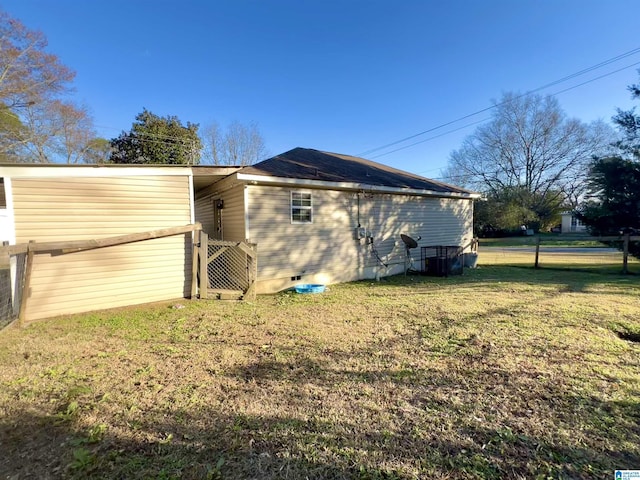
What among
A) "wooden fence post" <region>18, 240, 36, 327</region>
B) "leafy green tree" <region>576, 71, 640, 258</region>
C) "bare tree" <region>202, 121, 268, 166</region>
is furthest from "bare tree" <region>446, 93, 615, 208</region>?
"wooden fence post" <region>18, 240, 36, 327</region>

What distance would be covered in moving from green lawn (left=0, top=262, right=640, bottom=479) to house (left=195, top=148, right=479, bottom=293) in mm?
2749

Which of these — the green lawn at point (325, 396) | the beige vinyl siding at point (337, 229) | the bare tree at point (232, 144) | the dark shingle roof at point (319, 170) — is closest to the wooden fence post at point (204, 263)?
the beige vinyl siding at point (337, 229)

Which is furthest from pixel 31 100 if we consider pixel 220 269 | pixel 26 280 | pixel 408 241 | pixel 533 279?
pixel 533 279

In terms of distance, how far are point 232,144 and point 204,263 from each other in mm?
21396

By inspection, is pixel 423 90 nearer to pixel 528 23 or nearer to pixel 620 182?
pixel 528 23

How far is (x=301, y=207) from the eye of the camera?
8062 millimetres

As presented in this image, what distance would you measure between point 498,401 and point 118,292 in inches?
260

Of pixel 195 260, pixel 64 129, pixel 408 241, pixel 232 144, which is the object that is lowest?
pixel 195 260

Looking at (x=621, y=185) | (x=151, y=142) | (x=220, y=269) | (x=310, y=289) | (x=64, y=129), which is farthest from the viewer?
(x=151, y=142)

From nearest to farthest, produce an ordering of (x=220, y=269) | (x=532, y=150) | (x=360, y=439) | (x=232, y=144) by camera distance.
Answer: (x=360, y=439) → (x=220, y=269) → (x=232, y=144) → (x=532, y=150)

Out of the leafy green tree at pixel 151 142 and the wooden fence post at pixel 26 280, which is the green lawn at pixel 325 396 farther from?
the leafy green tree at pixel 151 142

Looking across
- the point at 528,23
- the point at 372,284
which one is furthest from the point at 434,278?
the point at 528,23

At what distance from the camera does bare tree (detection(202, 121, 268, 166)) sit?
82.1 feet

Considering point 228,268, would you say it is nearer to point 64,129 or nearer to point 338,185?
point 338,185
